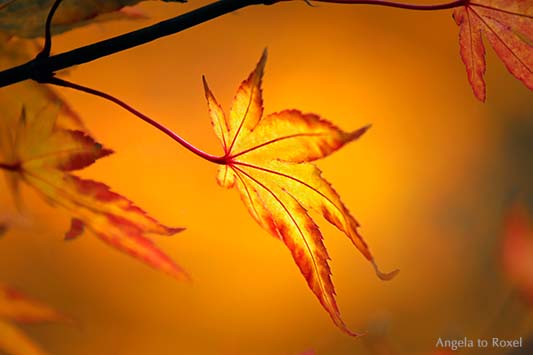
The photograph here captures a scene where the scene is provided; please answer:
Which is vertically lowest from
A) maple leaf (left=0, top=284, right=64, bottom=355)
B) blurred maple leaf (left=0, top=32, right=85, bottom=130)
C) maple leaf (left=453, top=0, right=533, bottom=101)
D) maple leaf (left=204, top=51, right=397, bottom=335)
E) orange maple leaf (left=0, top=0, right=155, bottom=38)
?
maple leaf (left=0, top=284, right=64, bottom=355)

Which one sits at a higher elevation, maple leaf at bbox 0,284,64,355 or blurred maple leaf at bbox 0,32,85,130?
blurred maple leaf at bbox 0,32,85,130

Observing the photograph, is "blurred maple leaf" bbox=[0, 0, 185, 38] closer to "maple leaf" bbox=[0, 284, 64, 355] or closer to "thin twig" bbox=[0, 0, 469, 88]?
"thin twig" bbox=[0, 0, 469, 88]

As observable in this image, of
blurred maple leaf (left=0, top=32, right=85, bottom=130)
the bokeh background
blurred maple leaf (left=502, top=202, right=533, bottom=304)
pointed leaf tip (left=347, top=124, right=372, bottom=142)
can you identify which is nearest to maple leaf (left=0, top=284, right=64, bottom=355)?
the bokeh background

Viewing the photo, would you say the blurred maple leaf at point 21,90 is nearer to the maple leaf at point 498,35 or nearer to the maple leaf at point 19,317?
the maple leaf at point 19,317

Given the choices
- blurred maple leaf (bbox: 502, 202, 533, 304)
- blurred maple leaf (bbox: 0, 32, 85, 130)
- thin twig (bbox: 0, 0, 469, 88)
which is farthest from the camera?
blurred maple leaf (bbox: 502, 202, 533, 304)

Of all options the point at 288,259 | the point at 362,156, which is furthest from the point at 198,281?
the point at 362,156

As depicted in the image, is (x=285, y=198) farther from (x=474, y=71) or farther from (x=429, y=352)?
(x=429, y=352)

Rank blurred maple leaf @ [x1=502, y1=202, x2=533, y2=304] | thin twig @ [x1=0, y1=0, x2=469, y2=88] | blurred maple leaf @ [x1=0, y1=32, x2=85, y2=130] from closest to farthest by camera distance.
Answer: thin twig @ [x1=0, y1=0, x2=469, y2=88] < blurred maple leaf @ [x1=0, y1=32, x2=85, y2=130] < blurred maple leaf @ [x1=502, y1=202, x2=533, y2=304]
